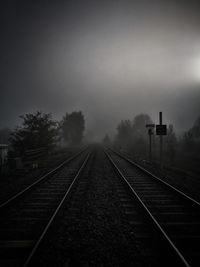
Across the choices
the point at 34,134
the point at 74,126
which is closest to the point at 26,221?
the point at 34,134

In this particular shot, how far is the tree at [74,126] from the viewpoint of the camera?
64.6 meters

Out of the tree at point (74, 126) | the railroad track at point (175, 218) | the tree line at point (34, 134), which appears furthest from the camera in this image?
the tree at point (74, 126)

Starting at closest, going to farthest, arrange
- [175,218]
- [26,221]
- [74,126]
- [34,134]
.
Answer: [26,221] < [175,218] < [34,134] < [74,126]

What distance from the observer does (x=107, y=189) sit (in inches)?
333

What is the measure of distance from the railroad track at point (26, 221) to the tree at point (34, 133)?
36.3 feet

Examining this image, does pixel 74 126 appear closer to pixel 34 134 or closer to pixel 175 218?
pixel 34 134

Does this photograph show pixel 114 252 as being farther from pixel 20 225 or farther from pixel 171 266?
pixel 20 225

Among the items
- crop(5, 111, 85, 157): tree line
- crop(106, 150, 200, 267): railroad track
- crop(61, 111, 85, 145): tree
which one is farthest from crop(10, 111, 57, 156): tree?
crop(61, 111, 85, 145): tree

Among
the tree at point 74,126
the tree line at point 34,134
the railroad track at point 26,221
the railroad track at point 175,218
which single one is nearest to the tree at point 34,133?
the tree line at point 34,134

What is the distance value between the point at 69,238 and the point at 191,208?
4.15m

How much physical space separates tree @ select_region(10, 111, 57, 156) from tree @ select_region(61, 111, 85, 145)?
4354 centimetres

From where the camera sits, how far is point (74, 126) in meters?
65.6

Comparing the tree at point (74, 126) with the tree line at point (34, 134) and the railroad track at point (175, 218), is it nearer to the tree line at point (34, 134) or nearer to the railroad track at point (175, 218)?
the tree line at point (34, 134)

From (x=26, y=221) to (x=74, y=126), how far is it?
61167 millimetres
